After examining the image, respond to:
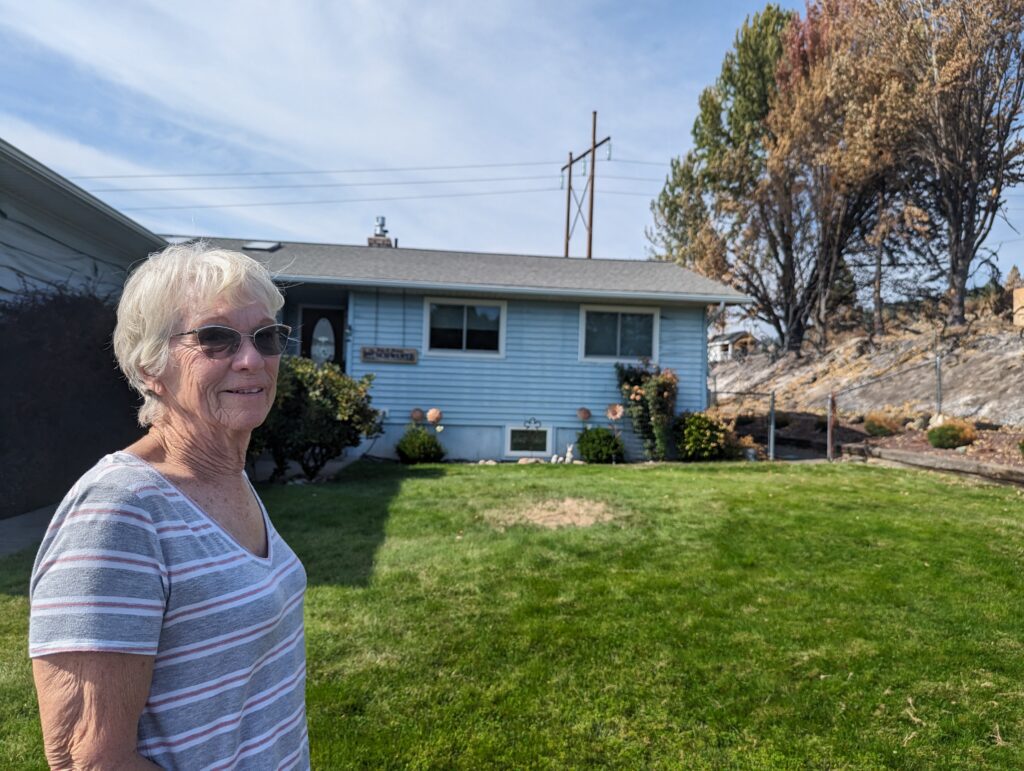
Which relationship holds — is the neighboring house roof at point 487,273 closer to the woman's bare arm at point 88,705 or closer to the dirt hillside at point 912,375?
the dirt hillside at point 912,375

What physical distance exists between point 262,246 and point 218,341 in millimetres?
12133

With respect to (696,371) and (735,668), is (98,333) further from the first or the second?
(696,371)

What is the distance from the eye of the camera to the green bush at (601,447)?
11.1 meters

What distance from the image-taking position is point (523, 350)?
1170cm

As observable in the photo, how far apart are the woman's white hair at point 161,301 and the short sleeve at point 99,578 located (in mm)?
335

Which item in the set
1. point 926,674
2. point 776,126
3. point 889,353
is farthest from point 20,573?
point 776,126

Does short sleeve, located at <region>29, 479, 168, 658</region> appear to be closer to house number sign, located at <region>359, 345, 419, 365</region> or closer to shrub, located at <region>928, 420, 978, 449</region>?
house number sign, located at <region>359, 345, 419, 365</region>

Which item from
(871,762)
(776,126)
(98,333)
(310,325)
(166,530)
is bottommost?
(871,762)

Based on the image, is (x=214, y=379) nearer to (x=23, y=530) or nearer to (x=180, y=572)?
(x=180, y=572)

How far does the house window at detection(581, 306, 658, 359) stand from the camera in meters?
11.8

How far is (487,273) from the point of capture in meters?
12.1

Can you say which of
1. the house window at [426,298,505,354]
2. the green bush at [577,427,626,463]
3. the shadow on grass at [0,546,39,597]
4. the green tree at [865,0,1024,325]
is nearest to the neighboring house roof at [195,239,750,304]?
the house window at [426,298,505,354]

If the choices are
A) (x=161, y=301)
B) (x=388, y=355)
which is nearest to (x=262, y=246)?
(x=388, y=355)

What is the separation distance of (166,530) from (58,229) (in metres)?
7.85
